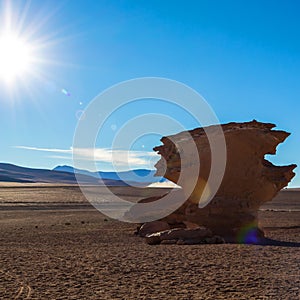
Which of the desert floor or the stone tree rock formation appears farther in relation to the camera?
the stone tree rock formation

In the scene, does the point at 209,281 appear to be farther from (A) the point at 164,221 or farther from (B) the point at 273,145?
(A) the point at 164,221

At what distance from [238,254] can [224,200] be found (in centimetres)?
631

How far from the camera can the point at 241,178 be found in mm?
18234

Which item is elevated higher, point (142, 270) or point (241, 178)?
point (241, 178)

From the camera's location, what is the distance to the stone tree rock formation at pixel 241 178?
58.2ft

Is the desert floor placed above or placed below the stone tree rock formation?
below

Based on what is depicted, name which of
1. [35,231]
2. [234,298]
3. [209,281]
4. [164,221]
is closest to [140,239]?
[164,221]

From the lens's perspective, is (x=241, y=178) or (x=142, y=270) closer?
(x=142, y=270)

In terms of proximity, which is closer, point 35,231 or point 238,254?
point 238,254

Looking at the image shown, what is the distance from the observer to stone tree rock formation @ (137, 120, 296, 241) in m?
17.7

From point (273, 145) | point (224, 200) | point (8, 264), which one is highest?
point (273, 145)

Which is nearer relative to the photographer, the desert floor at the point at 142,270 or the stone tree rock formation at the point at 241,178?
the desert floor at the point at 142,270

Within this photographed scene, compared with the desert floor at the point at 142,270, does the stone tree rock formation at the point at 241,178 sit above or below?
above

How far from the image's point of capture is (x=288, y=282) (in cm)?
870
